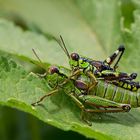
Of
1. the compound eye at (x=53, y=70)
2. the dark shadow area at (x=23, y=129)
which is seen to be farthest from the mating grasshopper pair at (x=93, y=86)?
the dark shadow area at (x=23, y=129)

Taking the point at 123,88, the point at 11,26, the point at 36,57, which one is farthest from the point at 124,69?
the point at 11,26

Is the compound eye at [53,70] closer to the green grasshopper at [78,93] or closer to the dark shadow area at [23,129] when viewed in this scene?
the green grasshopper at [78,93]

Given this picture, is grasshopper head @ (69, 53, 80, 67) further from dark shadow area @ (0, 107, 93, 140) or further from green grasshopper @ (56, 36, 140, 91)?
dark shadow area @ (0, 107, 93, 140)

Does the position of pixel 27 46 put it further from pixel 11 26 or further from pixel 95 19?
pixel 95 19

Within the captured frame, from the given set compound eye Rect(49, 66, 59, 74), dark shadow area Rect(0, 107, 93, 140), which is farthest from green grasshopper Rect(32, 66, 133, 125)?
dark shadow area Rect(0, 107, 93, 140)

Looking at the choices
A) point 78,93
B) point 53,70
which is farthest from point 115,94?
point 53,70

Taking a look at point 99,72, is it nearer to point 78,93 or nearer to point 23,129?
point 78,93
